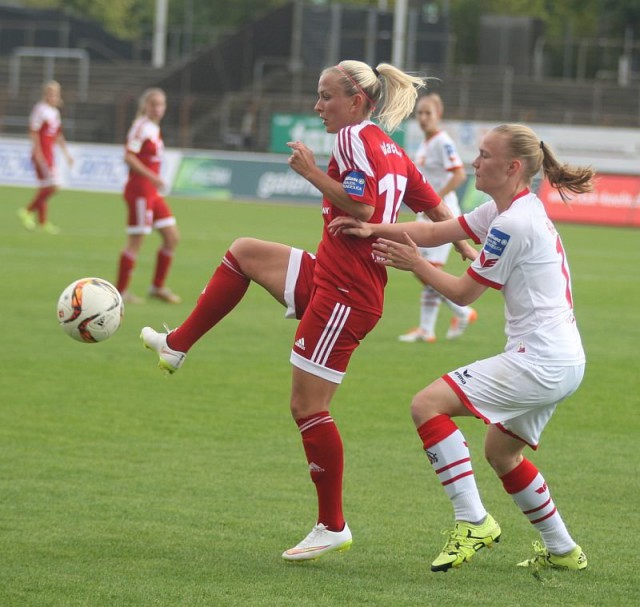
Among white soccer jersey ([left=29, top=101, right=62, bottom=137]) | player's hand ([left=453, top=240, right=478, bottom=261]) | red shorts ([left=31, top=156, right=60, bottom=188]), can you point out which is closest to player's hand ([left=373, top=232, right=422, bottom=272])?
player's hand ([left=453, top=240, right=478, bottom=261])

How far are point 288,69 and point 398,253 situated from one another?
41.0m

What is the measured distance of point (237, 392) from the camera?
31.4 ft

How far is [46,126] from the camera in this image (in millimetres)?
23078

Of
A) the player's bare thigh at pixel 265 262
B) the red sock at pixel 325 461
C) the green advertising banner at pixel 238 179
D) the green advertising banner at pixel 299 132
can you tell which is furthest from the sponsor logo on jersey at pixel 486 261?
the green advertising banner at pixel 299 132

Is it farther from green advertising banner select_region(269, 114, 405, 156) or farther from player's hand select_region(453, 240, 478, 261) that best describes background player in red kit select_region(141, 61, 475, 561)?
green advertising banner select_region(269, 114, 405, 156)

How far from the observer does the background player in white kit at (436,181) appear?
12414mm

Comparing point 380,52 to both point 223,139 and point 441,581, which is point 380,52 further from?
point 441,581

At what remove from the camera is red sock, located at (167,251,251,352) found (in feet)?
20.0

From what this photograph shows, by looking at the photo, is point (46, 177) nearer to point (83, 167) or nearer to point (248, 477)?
point (83, 167)

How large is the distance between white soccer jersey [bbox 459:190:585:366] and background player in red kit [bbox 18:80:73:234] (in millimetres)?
16769

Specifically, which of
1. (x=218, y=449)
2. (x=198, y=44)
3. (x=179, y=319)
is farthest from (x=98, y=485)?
(x=198, y=44)

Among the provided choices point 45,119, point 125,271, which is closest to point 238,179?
point 45,119

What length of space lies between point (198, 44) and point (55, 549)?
5440cm

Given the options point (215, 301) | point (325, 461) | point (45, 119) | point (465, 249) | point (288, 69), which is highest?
point (288, 69)
